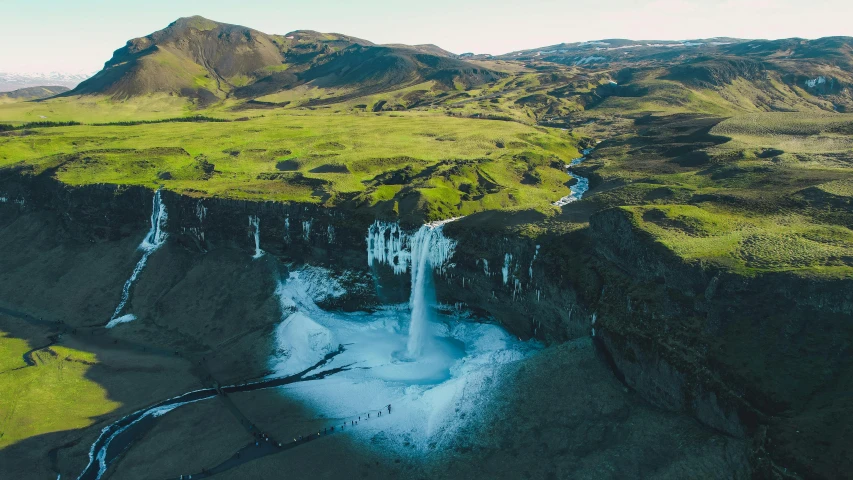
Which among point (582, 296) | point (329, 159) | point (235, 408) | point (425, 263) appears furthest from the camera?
point (329, 159)

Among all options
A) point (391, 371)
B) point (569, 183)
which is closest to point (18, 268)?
point (391, 371)

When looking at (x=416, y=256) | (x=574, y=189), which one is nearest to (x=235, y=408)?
(x=416, y=256)

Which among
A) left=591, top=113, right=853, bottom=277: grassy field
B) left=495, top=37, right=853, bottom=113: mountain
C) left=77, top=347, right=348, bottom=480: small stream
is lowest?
left=77, top=347, right=348, bottom=480: small stream

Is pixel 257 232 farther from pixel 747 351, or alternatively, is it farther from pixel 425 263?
pixel 747 351

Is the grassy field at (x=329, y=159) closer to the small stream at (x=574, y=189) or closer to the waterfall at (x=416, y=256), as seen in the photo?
the small stream at (x=574, y=189)

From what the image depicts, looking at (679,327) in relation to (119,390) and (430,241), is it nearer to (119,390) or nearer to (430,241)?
(430,241)

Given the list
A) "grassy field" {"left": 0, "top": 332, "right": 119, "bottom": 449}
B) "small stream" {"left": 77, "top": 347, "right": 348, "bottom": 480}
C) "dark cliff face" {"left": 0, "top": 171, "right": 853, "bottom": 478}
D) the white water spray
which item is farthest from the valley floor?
the white water spray

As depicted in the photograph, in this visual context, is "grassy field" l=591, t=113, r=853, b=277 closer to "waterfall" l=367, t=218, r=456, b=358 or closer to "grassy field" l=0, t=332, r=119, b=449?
"waterfall" l=367, t=218, r=456, b=358
